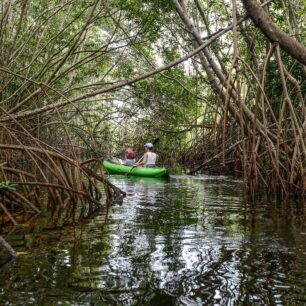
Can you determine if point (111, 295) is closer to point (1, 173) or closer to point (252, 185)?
point (1, 173)

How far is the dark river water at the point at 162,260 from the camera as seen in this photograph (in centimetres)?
291

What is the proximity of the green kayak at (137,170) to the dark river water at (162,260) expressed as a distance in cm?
545

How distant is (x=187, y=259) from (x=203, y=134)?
11.3m

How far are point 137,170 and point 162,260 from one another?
8.67 meters

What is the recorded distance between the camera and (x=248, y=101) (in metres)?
11.8

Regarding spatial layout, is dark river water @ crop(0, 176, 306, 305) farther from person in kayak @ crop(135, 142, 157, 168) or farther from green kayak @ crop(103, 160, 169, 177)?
person in kayak @ crop(135, 142, 157, 168)

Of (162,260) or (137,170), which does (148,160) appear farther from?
(162,260)

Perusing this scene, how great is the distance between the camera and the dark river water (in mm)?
2914

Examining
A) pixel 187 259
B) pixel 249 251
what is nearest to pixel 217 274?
pixel 187 259

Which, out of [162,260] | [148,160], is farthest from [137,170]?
[162,260]

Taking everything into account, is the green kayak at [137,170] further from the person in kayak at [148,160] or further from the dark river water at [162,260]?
the dark river water at [162,260]

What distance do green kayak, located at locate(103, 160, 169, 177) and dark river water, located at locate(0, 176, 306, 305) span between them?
17.9 feet

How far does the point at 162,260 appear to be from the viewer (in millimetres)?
3721

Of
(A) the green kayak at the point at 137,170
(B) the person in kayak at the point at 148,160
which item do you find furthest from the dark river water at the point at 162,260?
(B) the person in kayak at the point at 148,160
